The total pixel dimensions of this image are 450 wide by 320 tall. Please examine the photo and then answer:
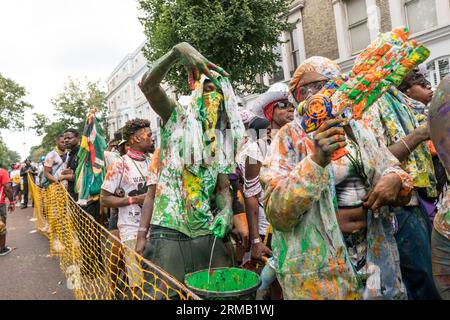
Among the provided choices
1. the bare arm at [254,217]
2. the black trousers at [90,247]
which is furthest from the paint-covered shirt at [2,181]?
the bare arm at [254,217]

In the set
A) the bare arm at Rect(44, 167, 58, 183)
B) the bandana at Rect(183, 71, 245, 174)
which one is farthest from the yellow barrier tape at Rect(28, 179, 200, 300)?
the bandana at Rect(183, 71, 245, 174)

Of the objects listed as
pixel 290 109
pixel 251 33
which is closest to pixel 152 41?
pixel 251 33

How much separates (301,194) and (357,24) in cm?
1248

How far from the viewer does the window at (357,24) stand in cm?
1171

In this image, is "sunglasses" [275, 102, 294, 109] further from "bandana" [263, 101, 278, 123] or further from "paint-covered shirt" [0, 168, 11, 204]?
"paint-covered shirt" [0, 168, 11, 204]

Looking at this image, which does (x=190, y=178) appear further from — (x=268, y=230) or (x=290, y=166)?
(x=268, y=230)

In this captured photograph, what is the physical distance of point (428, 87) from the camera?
2.90 metres

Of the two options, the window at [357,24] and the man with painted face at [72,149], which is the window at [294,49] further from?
the man with painted face at [72,149]

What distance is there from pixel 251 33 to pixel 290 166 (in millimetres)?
10747

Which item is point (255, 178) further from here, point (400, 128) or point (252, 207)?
point (400, 128)

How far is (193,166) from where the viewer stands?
206cm

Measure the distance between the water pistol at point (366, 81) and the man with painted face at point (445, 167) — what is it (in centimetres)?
18

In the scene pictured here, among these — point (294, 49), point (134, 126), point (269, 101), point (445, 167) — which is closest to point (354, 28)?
point (294, 49)

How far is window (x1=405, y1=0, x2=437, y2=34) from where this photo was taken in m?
9.78
